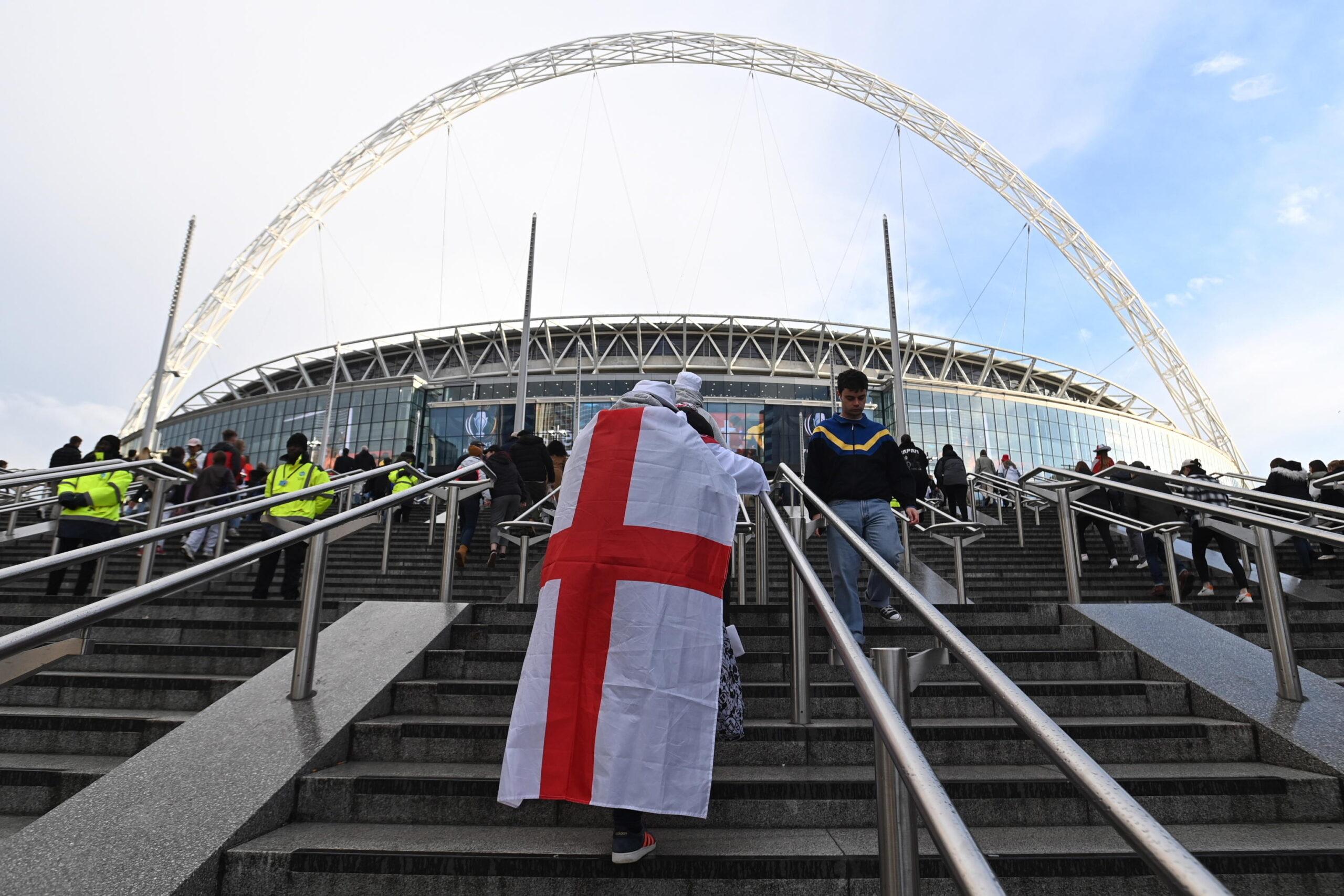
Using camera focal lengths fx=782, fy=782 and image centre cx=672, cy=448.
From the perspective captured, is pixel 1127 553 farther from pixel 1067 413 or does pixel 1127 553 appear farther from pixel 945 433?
pixel 1067 413

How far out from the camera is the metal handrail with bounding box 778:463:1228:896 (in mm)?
1187

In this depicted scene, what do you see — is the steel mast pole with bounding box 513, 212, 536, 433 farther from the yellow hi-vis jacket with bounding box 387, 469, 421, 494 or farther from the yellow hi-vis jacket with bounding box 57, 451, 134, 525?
the yellow hi-vis jacket with bounding box 57, 451, 134, 525

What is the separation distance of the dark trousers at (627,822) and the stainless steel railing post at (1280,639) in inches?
127

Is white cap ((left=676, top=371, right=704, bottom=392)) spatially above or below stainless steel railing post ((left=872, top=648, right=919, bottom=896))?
above

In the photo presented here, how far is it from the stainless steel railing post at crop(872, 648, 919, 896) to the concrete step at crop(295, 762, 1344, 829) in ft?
3.56

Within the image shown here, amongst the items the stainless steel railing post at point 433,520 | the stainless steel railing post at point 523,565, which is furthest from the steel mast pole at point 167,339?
the stainless steel railing post at point 523,565

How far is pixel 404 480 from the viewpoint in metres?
11.9

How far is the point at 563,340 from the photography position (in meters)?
49.8

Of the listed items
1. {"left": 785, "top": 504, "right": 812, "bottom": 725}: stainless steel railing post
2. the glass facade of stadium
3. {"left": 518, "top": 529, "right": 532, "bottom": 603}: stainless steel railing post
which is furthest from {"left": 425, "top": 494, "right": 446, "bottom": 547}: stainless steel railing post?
the glass facade of stadium

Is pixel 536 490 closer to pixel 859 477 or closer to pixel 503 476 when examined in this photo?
pixel 503 476

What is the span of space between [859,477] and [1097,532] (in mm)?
8162

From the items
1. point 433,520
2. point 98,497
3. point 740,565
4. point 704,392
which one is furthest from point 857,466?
point 704,392

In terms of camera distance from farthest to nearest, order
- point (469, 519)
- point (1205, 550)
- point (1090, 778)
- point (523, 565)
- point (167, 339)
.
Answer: point (167, 339) → point (469, 519) → point (1205, 550) → point (523, 565) → point (1090, 778)

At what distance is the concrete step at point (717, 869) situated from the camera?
8.30ft
